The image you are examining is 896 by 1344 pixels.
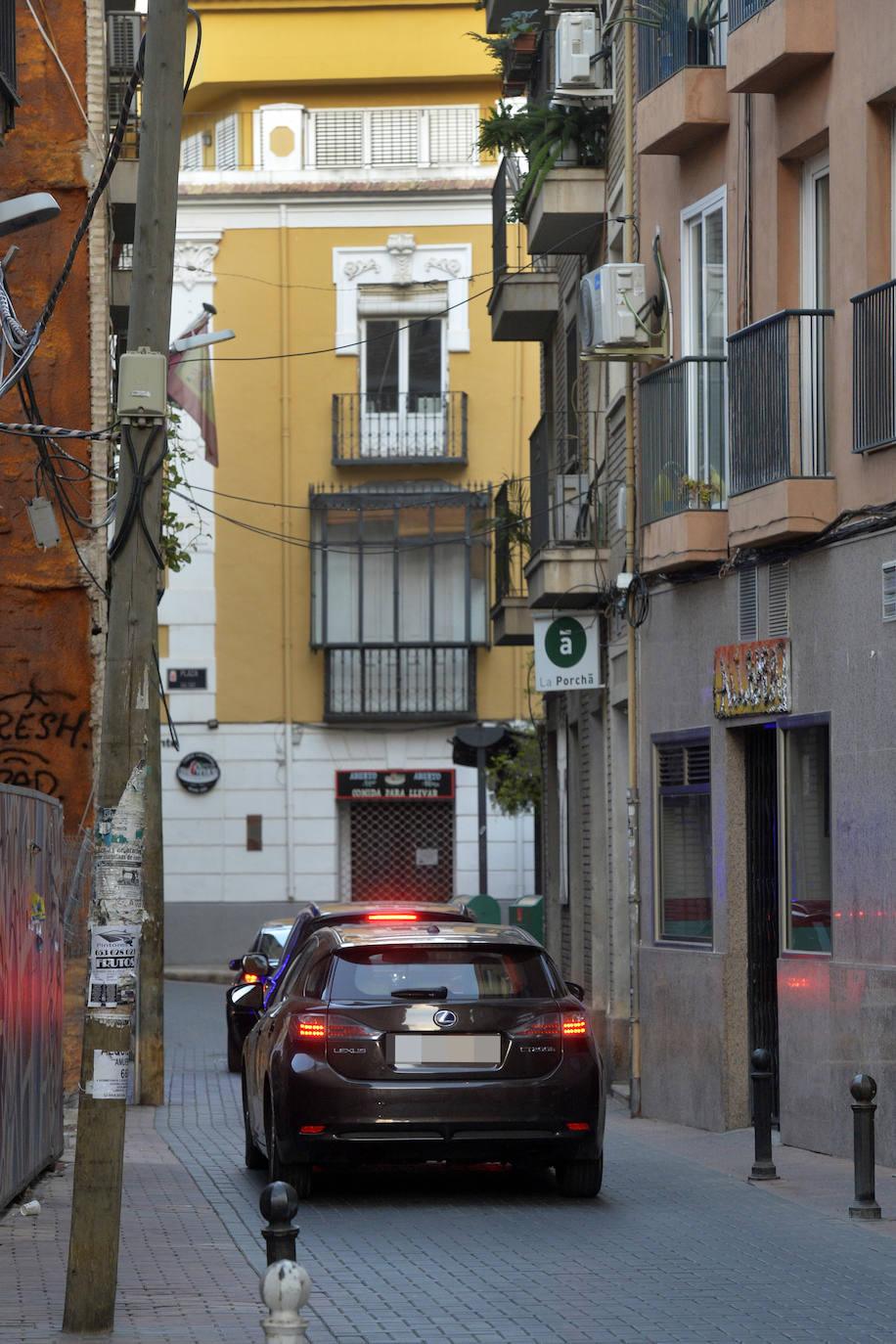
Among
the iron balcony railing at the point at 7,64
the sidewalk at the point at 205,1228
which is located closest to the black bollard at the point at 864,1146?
the sidewalk at the point at 205,1228

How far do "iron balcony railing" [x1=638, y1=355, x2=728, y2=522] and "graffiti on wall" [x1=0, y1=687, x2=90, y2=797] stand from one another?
5040 mm

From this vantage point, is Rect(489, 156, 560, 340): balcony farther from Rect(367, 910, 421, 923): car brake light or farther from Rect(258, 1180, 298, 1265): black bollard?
Rect(258, 1180, 298, 1265): black bollard

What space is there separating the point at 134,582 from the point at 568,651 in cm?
1275

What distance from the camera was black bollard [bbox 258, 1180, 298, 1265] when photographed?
600 cm

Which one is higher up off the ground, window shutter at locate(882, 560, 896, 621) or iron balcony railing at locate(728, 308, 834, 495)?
iron balcony railing at locate(728, 308, 834, 495)

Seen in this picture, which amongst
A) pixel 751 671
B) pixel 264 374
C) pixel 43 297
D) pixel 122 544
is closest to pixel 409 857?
pixel 264 374

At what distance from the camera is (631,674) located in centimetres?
1834

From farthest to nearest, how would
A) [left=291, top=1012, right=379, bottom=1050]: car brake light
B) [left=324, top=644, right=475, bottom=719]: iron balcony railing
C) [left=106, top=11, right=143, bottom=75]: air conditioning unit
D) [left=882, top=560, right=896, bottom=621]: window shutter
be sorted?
[left=324, top=644, right=475, bottom=719]: iron balcony railing, [left=106, top=11, right=143, bottom=75]: air conditioning unit, [left=882, top=560, right=896, bottom=621]: window shutter, [left=291, top=1012, right=379, bottom=1050]: car brake light

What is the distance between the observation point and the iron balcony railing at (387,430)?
41219 mm

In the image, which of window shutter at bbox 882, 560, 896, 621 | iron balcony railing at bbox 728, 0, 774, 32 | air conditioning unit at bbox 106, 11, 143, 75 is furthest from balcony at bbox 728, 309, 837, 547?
air conditioning unit at bbox 106, 11, 143, 75

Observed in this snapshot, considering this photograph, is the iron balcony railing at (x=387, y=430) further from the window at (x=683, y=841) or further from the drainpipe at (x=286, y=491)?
the window at (x=683, y=841)

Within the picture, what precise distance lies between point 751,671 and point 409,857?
26.3 meters

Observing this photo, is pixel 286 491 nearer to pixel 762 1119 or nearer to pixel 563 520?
pixel 563 520

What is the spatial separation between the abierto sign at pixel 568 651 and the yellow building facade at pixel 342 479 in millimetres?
19830
